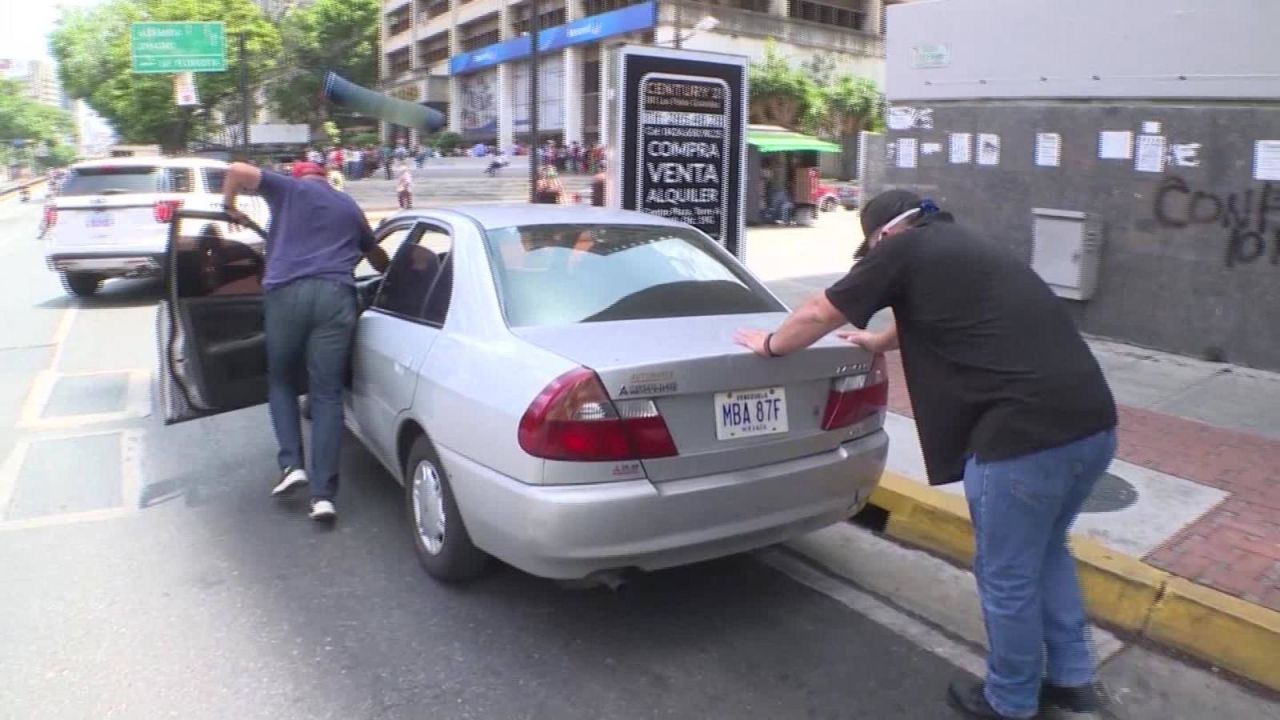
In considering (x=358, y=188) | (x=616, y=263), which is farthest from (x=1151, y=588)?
(x=358, y=188)

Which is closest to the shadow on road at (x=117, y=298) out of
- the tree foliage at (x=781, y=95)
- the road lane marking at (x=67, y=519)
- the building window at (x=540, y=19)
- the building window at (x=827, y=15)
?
the road lane marking at (x=67, y=519)

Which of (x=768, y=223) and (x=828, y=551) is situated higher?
(x=768, y=223)

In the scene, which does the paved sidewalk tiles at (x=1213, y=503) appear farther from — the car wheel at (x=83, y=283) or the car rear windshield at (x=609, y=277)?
the car wheel at (x=83, y=283)

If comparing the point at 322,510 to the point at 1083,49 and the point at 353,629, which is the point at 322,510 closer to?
the point at 353,629

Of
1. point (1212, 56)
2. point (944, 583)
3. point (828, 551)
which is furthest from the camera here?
point (1212, 56)

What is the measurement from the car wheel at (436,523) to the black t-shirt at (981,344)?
1.79 m

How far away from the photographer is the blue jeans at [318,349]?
4.64 metres

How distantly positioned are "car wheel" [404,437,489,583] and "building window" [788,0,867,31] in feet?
152

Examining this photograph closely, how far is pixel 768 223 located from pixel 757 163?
154 centimetres

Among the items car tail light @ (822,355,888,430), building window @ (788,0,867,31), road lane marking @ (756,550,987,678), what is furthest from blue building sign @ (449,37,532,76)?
car tail light @ (822,355,888,430)

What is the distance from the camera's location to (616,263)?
4.18m

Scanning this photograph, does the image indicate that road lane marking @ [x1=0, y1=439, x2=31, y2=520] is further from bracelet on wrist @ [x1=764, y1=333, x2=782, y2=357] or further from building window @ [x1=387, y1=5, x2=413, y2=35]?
building window @ [x1=387, y1=5, x2=413, y2=35]

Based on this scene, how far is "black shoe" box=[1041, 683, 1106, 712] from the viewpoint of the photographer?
3.04 metres

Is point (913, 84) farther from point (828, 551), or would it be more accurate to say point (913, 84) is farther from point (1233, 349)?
point (828, 551)
